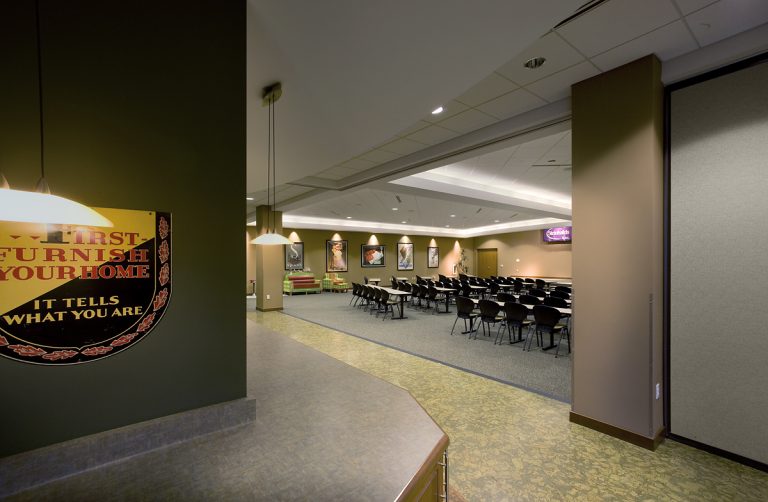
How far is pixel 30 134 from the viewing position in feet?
3.18

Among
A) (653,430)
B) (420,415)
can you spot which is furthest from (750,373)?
(420,415)

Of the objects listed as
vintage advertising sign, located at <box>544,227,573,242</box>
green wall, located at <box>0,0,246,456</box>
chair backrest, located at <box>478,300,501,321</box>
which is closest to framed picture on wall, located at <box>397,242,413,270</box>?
vintage advertising sign, located at <box>544,227,573,242</box>

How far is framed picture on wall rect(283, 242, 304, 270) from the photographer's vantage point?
14.8 m

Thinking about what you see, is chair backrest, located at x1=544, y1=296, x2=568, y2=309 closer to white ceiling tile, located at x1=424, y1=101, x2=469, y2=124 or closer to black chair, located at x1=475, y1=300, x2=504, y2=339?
black chair, located at x1=475, y1=300, x2=504, y2=339

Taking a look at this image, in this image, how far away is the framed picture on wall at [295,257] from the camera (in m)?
14.8

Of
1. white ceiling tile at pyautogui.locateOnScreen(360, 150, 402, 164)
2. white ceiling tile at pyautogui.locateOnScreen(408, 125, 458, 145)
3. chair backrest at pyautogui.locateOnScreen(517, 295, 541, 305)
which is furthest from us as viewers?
chair backrest at pyautogui.locateOnScreen(517, 295, 541, 305)

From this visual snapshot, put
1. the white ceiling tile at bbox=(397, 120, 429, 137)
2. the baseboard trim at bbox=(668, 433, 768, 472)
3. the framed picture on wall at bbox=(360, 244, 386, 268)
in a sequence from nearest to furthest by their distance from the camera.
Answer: the baseboard trim at bbox=(668, 433, 768, 472), the white ceiling tile at bbox=(397, 120, 429, 137), the framed picture on wall at bbox=(360, 244, 386, 268)

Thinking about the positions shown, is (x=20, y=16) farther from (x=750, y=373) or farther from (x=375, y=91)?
(x=750, y=373)

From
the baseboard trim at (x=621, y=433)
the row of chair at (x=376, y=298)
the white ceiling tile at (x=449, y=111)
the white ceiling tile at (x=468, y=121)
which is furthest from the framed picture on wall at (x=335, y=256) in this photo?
the baseboard trim at (x=621, y=433)

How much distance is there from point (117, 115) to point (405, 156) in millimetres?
4207

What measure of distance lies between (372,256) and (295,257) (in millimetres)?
4045

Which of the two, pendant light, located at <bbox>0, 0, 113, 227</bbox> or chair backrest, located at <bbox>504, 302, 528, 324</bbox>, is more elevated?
pendant light, located at <bbox>0, 0, 113, 227</bbox>

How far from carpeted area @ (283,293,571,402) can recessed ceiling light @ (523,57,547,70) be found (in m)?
3.13

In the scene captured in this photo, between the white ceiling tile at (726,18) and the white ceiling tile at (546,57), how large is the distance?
0.68m
